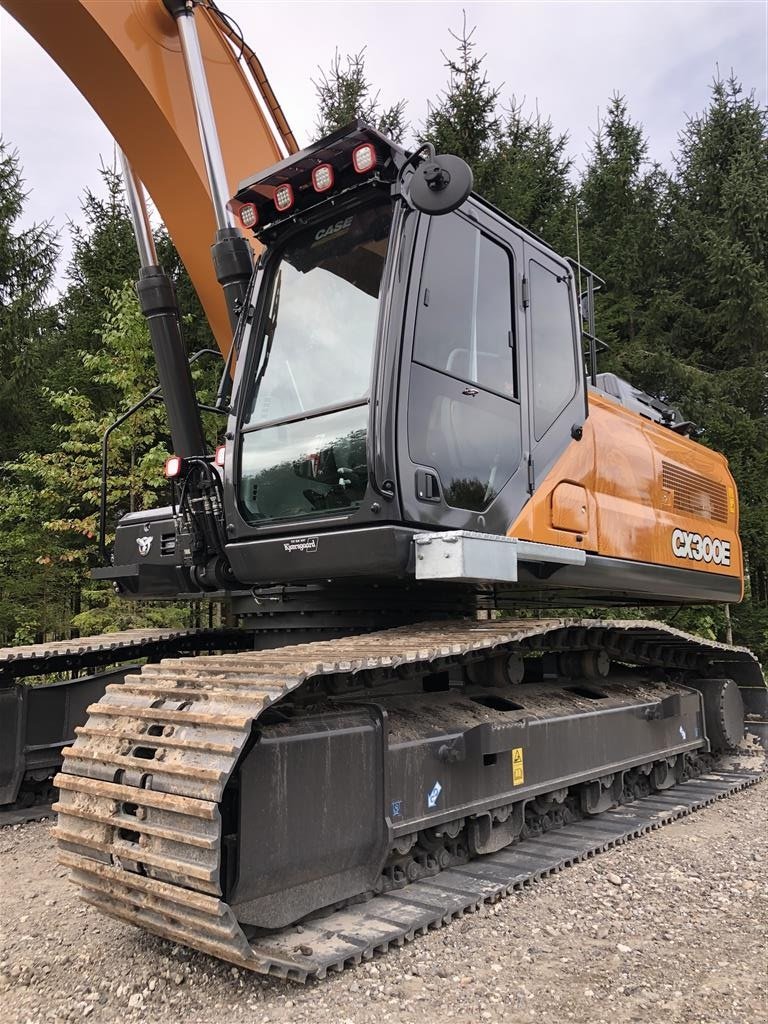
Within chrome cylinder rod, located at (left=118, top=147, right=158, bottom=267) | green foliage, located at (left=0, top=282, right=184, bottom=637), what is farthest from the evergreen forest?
chrome cylinder rod, located at (left=118, top=147, right=158, bottom=267)

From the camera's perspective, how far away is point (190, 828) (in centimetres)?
254

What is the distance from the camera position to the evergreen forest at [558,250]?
11140 mm

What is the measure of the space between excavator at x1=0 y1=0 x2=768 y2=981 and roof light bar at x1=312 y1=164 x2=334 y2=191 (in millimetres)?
14

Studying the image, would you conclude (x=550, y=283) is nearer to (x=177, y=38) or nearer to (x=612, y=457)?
(x=612, y=457)

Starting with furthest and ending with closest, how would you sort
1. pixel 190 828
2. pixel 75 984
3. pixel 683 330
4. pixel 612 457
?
pixel 683 330, pixel 612 457, pixel 75 984, pixel 190 828

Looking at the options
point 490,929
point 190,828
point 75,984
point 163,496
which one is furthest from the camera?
point 163,496

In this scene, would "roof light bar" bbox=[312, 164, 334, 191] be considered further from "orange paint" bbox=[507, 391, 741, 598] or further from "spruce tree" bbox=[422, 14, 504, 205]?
"spruce tree" bbox=[422, 14, 504, 205]

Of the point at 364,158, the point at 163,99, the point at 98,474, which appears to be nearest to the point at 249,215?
the point at 364,158

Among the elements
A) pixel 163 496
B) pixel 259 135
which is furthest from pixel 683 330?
pixel 259 135

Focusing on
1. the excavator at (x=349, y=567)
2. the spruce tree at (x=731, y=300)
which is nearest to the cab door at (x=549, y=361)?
the excavator at (x=349, y=567)

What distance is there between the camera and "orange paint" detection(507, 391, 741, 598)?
421 cm

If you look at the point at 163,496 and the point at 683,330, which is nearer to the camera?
the point at 163,496

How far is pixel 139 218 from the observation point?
17.1 feet

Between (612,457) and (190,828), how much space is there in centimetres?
323
